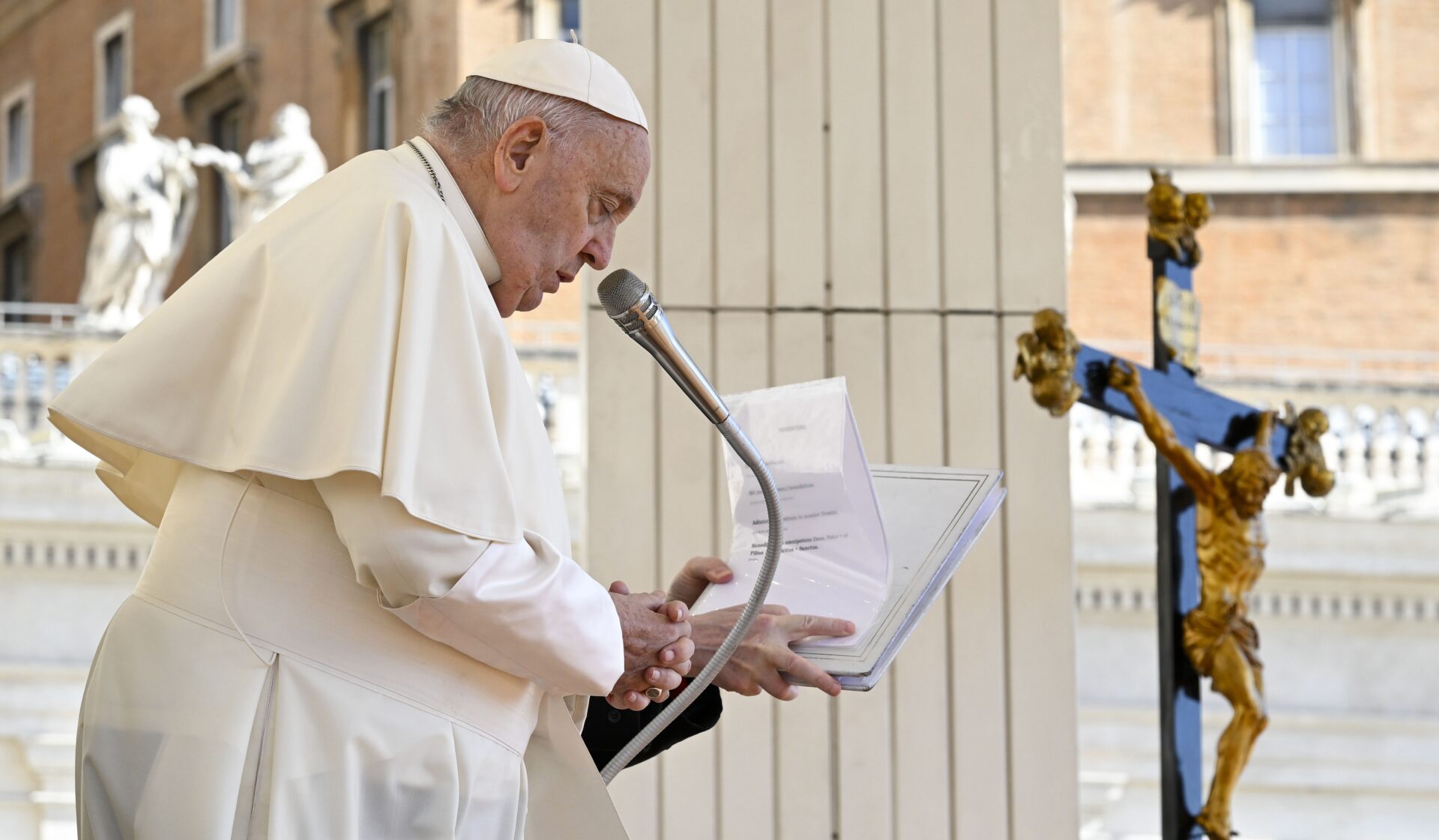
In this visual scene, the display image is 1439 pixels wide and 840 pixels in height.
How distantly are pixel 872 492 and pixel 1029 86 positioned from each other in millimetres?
1398

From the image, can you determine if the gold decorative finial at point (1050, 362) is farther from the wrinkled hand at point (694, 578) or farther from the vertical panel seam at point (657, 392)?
the wrinkled hand at point (694, 578)

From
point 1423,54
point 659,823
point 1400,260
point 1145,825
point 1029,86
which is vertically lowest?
point 1145,825

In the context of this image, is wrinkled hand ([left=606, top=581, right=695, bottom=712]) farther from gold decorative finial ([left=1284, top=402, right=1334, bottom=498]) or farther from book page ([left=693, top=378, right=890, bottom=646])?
gold decorative finial ([left=1284, top=402, right=1334, bottom=498])

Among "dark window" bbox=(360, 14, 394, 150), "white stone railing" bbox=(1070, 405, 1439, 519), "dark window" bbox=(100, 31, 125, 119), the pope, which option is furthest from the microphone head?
"dark window" bbox=(100, 31, 125, 119)

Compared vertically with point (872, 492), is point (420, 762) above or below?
below

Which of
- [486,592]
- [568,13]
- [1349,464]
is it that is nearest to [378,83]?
[568,13]

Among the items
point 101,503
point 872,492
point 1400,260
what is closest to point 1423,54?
point 1400,260

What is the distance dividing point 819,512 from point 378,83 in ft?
46.9

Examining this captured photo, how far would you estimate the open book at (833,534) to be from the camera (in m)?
2.30

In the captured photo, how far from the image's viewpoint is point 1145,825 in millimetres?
8664

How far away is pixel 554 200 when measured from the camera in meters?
2.12

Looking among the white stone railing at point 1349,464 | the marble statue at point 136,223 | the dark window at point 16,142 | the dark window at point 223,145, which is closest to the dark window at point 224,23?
the dark window at point 223,145

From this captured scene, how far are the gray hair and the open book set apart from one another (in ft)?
1.50

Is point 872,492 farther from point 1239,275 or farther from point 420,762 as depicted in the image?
point 1239,275
